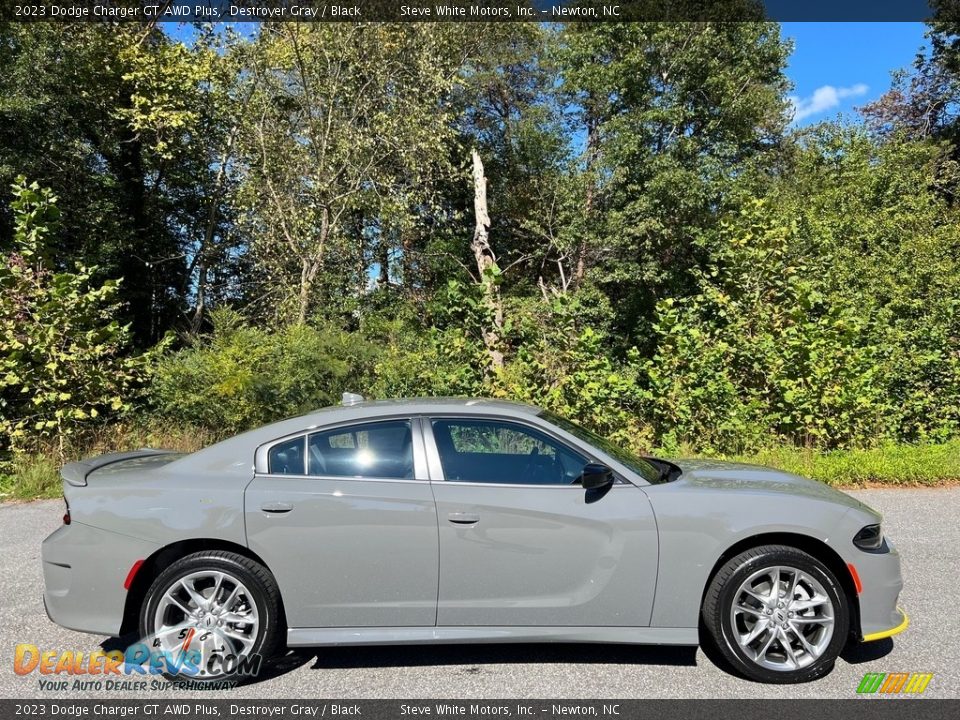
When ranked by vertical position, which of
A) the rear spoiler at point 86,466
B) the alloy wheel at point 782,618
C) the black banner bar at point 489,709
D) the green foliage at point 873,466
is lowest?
the black banner bar at point 489,709

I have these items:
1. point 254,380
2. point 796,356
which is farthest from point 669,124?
point 254,380

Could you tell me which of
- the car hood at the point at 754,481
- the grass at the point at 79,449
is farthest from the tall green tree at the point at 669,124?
the car hood at the point at 754,481

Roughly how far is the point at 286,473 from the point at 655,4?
2018cm

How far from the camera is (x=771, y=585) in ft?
11.9

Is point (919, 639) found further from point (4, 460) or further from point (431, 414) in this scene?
point (4, 460)

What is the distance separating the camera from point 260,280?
20656 millimetres

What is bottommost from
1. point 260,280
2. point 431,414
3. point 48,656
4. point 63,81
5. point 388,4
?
point 48,656

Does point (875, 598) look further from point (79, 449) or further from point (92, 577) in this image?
point (79, 449)

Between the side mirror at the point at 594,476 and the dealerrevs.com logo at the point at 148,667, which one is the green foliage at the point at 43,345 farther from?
the side mirror at the point at 594,476

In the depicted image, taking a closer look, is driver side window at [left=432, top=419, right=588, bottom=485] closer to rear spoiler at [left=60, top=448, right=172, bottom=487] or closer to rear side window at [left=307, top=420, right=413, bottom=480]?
rear side window at [left=307, top=420, right=413, bottom=480]

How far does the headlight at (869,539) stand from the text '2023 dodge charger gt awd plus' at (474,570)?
0.01 meters

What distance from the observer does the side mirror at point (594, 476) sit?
3609 mm

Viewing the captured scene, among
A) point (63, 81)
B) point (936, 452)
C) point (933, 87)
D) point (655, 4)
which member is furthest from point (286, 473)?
point (933, 87)

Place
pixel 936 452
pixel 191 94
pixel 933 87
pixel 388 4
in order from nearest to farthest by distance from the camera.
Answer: pixel 936 452 → pixel 191 94 → pixel 388 4 → pixel 933 87
